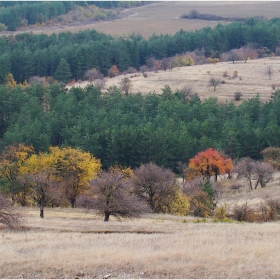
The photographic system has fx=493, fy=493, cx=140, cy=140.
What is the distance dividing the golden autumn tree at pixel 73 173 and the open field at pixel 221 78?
52.1 m

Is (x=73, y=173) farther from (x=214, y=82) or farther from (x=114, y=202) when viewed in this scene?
(x=214, y=82)

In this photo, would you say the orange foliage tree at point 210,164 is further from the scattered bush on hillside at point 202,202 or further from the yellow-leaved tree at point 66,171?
the scattered bush on hillside at point 202,202

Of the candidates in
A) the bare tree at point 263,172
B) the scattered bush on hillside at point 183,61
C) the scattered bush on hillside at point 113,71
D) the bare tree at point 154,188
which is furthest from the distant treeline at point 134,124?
the scattered bush on hillside at point 183,61

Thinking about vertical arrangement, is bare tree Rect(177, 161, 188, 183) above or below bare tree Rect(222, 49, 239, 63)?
below

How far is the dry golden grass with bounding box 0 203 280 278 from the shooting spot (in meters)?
16.6

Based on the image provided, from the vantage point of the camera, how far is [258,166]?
5316cm

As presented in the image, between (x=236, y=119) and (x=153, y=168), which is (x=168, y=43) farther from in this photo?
(x=153, y=168)

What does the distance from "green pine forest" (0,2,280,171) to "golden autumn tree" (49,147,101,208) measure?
54.9ft

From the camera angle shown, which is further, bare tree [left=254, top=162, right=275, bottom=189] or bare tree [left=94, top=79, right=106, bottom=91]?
bare tree [left=94, top=79, right=106, bottom=91]

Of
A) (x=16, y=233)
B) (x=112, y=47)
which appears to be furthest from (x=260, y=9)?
(x=16, y=233)

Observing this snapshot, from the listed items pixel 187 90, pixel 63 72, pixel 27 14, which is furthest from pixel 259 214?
pixel 27 14

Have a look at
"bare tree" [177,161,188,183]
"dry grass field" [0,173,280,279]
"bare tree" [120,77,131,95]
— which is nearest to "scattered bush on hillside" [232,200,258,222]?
"dry grass field" [0,173,280,279]

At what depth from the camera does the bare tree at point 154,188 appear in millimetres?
39781

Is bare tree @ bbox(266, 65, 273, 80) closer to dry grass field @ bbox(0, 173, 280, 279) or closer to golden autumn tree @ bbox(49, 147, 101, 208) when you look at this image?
golden autumn tree @ bbox(49, 147, 101, 208)
